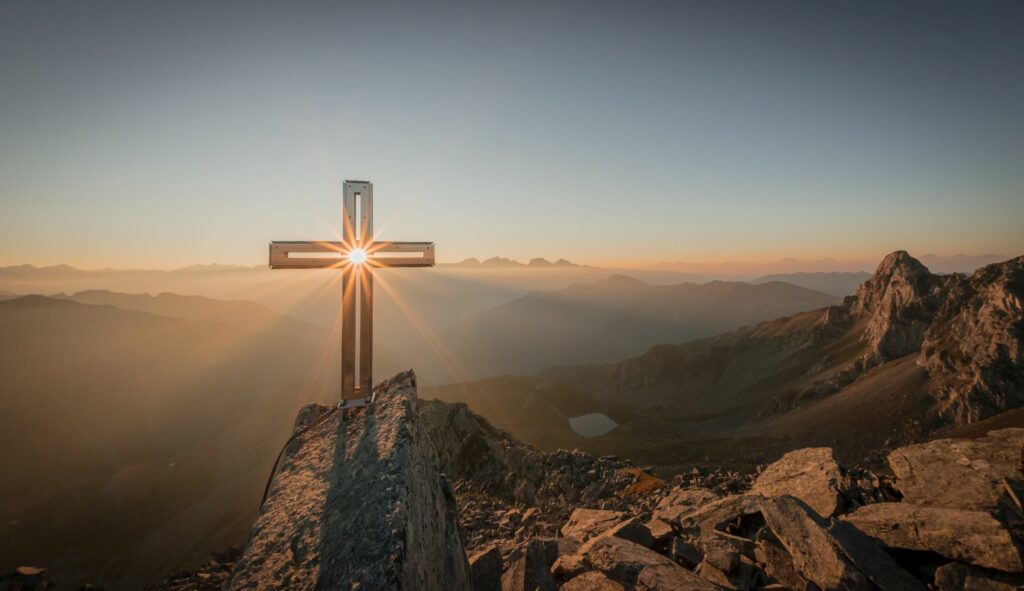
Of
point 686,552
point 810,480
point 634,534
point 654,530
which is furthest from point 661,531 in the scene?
point 810,480

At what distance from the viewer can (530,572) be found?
555cm

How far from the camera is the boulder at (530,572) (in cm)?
539

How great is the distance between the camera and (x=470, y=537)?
1102cm

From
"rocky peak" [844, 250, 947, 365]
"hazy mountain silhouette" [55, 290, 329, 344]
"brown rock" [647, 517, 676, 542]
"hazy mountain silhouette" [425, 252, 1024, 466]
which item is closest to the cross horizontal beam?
"brown rock" [647, 517, 676, 542]

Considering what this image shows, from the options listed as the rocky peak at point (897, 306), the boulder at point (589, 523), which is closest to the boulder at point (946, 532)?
the boulder at point (589, 523)

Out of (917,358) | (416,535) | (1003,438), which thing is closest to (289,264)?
(416,535)

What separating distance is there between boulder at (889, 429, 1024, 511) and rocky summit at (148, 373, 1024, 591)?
0.09 ft

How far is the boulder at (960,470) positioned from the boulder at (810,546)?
92.9 inches

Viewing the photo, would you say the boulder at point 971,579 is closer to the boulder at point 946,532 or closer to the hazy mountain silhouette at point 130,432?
the boulder at point 946,532

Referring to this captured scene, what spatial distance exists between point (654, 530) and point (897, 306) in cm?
9012

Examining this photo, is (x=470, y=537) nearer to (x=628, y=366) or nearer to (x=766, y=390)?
(x=766, y=390)

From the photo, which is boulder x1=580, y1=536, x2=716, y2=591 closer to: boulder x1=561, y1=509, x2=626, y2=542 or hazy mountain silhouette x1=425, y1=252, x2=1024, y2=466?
boulder x1=561, y1=509, x2=626, y2=542

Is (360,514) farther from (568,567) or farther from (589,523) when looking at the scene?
(589,523)

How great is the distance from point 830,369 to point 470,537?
87314mm
